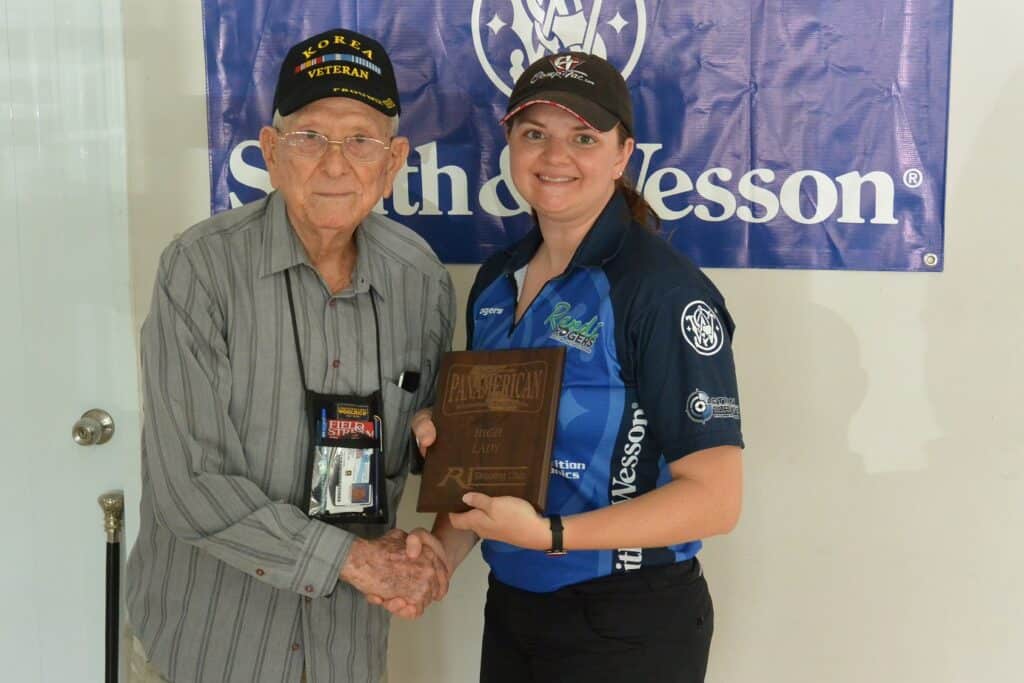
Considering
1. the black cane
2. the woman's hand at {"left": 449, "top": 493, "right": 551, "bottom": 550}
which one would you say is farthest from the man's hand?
the black cane

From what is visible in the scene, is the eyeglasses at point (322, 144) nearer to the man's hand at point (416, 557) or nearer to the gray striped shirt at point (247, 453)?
the gray striped shirt at point (247, 453)

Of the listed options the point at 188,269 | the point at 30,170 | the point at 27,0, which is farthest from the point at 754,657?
the point at 27,0

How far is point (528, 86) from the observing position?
160cm

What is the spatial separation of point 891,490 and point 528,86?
1198 mm

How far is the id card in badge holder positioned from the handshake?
55mm

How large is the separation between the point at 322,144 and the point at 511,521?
683 mm

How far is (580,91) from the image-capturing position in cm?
156

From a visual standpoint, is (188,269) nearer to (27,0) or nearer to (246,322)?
(246,322)

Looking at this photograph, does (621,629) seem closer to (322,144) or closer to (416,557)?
(416,557)

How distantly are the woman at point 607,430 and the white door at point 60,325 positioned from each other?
112 centimetres

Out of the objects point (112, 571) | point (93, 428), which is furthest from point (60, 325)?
point (112, 571)

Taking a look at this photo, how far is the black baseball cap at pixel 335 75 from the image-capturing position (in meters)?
1.58

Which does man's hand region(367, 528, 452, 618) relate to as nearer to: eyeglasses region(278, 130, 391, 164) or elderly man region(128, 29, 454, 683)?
elderly man region(128, 29, 454, 683)

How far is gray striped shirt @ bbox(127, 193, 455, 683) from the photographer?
1559 mm
